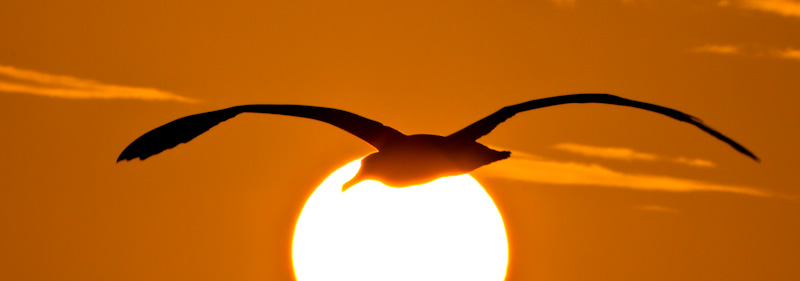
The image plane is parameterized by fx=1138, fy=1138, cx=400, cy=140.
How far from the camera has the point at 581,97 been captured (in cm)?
1066

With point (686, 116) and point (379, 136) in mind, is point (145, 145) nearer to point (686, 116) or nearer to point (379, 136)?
point (379, 136)

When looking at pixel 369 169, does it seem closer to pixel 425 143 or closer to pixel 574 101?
pixel 425 143

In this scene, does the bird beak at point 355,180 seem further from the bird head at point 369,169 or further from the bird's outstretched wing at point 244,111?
the bird's outstretched wing at point 244,111

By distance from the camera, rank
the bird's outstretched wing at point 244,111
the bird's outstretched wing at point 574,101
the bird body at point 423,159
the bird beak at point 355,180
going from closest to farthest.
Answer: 1. the bird's outstretched wing at point 574,101
2. the bird body at point 423,159
3. the bird's outstretched wing at point 244,111
4. the bird beak at point 355,180

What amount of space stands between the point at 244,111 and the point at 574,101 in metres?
3.16

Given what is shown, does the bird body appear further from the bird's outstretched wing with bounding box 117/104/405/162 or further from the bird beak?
the bird's outstretched wing with bounding box 117/104/405/162

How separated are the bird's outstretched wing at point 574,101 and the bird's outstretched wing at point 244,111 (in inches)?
28.3

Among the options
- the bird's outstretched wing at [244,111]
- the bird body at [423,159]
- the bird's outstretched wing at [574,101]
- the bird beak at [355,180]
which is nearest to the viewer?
the bird's outstretched wing at [574,101]

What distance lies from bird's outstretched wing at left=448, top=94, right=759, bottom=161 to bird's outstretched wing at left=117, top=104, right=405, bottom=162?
0.72 metres

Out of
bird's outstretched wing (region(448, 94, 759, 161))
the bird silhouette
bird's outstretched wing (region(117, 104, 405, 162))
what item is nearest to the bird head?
the bird silhouette

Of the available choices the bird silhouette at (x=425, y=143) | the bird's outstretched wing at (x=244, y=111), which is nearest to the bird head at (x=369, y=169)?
the bird silhouette at (x=425, y=143)

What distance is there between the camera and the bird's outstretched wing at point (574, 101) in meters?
10.4

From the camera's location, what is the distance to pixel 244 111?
1104 centimetres

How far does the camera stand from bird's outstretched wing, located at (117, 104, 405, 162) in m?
10.8
